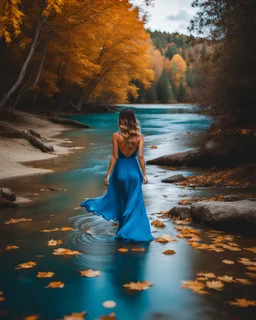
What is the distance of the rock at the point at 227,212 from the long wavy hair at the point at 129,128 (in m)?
1.92

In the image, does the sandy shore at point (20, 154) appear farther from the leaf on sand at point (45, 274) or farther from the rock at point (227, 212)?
the leaf on sand at point (45, 274)

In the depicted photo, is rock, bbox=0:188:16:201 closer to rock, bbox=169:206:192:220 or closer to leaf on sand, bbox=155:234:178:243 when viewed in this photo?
rock, bbox=169:206:192:220

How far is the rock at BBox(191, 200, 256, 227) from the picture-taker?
673 cm

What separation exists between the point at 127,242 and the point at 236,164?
8.61 m

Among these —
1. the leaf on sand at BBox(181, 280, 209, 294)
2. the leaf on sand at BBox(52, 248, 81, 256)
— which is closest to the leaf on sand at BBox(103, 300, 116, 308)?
the leaf on sand at BBox(181, 280, 209, 294)

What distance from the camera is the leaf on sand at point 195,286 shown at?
4.40m

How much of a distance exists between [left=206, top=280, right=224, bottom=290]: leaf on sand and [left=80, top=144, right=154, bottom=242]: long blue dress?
5.47 feet

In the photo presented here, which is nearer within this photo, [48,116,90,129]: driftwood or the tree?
[48,116,90,129]: driftwood

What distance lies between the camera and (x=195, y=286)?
4.55 metres

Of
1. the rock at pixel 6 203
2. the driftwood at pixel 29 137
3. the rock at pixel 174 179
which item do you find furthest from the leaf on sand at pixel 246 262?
the driftwood at pixel 29 137

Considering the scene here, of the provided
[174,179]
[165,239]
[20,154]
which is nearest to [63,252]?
[165,239]

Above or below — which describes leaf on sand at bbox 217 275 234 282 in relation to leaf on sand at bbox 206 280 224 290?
below

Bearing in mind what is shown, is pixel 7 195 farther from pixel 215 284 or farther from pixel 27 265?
pixel 215 284

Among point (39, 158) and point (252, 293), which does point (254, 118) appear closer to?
point (39, 158)
